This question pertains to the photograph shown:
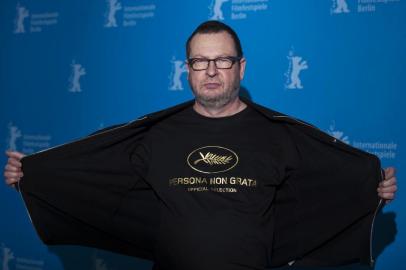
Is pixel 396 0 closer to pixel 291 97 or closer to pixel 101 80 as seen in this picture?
pixel 291 97

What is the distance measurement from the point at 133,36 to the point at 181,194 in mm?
1192

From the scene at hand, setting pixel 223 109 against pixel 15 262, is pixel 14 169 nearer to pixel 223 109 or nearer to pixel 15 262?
pixel 223 109

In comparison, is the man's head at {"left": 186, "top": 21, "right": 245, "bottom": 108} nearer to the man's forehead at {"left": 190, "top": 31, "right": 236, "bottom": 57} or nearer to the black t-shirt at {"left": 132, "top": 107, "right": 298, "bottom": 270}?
the man's forehead at {"left": 190, "top": 31, "right": 236, "bottom": 57}

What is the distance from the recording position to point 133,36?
2531mm

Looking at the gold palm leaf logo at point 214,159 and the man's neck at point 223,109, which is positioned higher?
the man's neck at point 223,109

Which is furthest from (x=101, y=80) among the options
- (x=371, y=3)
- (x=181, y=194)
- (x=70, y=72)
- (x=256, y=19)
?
(x=371, y=3)

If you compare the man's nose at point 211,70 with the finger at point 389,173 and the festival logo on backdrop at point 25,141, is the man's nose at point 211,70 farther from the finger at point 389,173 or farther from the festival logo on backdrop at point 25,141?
the festival logo on backdrop at point 25,141

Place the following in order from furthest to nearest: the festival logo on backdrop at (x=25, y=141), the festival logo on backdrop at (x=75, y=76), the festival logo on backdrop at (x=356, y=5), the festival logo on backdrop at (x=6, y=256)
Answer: the festival logo on backdrop at (x=6, y=256) < the festival logo on backdrop at (x=25, y=141) < the festival logo on backdrop at (x=75, y=76) < the festival logo on backdrop at (x=356, y=5)

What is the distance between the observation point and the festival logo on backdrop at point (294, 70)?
2.20 m

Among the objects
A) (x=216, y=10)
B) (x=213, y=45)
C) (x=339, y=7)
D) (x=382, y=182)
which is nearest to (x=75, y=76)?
(x=216, y=10)

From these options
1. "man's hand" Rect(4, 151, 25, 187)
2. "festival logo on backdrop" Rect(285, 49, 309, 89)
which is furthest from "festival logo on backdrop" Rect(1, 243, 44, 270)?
"festival logo on backdrop" Rect(285, 49, 309, 89)

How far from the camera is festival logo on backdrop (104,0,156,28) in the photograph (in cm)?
250

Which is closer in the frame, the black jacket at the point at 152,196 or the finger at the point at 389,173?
the finger at the point at 389,173

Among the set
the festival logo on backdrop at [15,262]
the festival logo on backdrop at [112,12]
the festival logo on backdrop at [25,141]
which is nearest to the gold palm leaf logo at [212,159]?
the festival logo on backdrop at [112,12]
